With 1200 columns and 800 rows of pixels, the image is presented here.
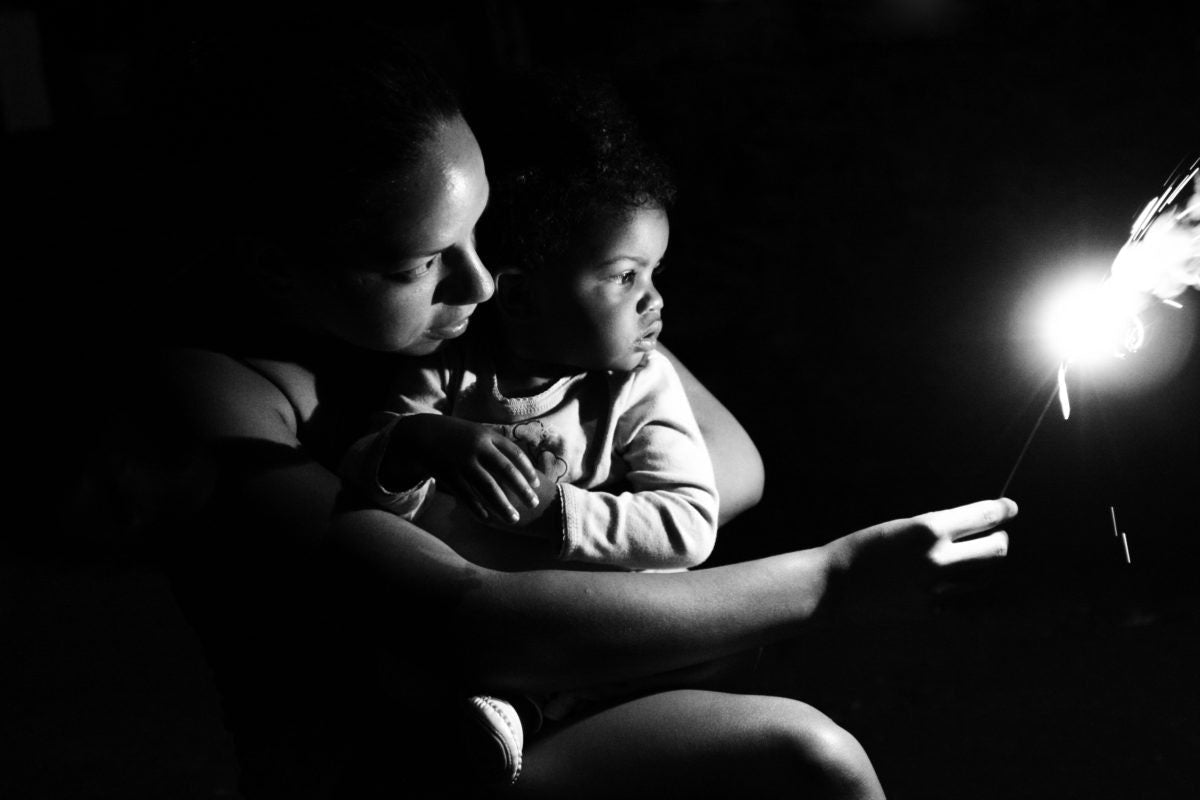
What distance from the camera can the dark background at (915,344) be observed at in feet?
4.99

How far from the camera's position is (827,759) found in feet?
2.81

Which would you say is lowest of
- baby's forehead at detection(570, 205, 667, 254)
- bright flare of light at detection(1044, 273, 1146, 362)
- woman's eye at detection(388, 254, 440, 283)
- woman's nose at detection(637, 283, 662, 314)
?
bright flare of light at detection(1044, 273, 1146, 362)

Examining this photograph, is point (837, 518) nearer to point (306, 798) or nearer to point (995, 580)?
point (995, 580)

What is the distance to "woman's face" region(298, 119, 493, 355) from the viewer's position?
0.89 m

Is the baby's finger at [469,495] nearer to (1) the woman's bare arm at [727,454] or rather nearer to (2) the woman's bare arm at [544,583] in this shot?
(2) the woman's bare arm at [544,583]

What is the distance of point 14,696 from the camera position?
179 cm

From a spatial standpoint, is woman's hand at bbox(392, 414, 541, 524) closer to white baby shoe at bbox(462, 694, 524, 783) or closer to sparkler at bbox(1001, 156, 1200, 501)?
white baby shoe at bbox(462, 694, 524, 783)

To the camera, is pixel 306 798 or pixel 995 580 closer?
pixel 306 798

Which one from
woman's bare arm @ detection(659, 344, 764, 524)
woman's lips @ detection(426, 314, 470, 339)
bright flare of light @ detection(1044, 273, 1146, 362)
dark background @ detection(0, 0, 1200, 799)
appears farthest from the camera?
dark background @ detection(0, 0, 1200, 799)

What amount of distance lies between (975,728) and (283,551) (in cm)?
88

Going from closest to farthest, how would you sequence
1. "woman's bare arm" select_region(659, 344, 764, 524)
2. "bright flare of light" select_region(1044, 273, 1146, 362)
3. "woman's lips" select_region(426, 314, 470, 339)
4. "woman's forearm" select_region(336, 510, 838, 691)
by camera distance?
"woman's forearm" select_region(336, 510, 838, 691) → "woman's lips" select_region(426, 314, 470, 339) → "bright flare of light" select_region(1044, 273, 1146, 362) → "woman's bare arm" select_region(659, 344, 764, 524)

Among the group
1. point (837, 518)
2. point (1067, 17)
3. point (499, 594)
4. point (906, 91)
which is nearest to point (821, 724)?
point (499, 594)

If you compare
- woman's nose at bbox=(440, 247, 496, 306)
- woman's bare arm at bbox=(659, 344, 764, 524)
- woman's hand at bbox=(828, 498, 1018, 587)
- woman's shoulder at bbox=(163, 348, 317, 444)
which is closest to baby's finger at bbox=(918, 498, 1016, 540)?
woman's hand at bbox=(828, 498, 1018, 587)

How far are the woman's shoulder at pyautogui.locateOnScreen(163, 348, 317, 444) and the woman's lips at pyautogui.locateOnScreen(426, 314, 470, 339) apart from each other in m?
0.12
